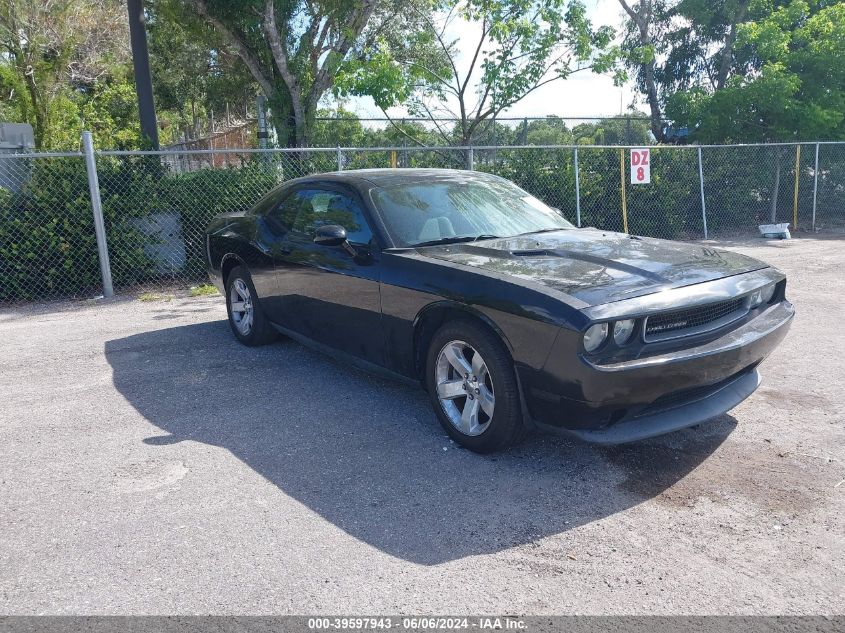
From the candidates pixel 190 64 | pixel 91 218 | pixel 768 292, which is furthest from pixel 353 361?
pixel 190 64

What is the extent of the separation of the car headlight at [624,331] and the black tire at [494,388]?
0.59m

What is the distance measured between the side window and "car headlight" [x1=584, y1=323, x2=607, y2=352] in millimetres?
1911

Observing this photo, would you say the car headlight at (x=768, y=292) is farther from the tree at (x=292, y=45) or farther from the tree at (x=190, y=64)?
the tree at (x=190, y=64)

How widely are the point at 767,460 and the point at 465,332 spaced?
6.00 feet

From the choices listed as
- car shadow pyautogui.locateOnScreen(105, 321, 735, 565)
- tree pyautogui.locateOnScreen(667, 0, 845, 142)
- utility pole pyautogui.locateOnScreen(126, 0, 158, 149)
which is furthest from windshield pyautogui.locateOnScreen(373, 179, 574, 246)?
tree pyautogui.locateOnScreen(667, 0, 845, 142)

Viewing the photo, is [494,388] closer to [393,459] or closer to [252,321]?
[393,459]

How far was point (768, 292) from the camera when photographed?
4.42 metres

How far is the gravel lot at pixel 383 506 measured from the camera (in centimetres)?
291

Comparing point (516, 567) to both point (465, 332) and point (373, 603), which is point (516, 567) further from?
point (465, 332)

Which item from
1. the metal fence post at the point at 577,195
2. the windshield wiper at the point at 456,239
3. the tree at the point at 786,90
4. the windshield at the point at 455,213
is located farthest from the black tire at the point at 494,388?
the tree at the point at 786,90

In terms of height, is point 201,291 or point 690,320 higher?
point 690,320

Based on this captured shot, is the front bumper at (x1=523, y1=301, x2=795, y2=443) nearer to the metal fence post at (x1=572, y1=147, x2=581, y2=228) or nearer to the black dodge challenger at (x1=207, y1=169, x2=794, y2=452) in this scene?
the black dodge challenger at (x1=207, y1=169, x2=794, y2=452)

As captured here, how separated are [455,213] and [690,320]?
6.39ft

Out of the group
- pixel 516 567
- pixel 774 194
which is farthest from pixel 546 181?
pixel 516 567
